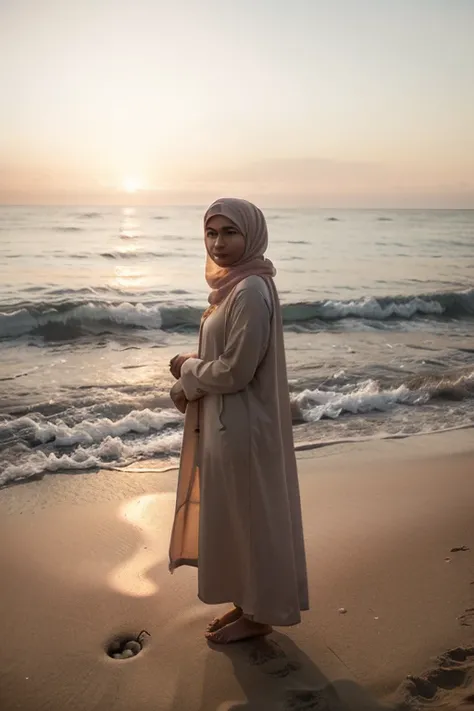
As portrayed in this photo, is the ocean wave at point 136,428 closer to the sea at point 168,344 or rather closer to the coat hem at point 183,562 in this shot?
the sea at point 168,344

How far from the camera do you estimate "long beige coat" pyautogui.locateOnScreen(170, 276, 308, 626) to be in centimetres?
253

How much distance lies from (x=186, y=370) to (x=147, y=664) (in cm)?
125

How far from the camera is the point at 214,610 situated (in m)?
3.20

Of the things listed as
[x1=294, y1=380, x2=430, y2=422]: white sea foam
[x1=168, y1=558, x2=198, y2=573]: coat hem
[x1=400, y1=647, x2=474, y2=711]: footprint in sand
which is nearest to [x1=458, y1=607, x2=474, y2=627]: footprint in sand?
[x1=400, y1=647, x2=474, y2=711]: footprint in sand

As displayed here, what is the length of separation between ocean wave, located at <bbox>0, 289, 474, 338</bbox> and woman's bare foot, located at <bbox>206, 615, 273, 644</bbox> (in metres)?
10.1

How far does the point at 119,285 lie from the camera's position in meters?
17.8

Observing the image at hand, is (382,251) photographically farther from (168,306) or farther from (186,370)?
(186,370)

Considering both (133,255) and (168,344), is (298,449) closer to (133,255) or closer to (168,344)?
(168,344)

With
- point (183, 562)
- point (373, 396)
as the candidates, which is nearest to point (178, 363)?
point (183, 562)

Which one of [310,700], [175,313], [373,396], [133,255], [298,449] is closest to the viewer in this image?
[310,700]

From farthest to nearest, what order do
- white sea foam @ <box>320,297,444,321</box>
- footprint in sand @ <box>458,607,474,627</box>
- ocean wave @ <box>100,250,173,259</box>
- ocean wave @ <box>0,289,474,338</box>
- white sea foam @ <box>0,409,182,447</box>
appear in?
ocean wave @ <box>100,250,173,259</box> < white sea foam @ <box>320,297,444,321</box> < ocean wave @ <box>0,289,474,338</box> < white sea foam @ <box>0,409,182,447</box> < footprint in sand @ <box>458,607,474,627</box>

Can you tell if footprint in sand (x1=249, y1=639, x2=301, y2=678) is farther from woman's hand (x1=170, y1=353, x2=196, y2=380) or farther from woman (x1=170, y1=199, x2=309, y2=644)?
woman's hand (x1=170, y1=353, x2=196, y2=380)

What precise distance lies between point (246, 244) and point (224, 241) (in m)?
0.09

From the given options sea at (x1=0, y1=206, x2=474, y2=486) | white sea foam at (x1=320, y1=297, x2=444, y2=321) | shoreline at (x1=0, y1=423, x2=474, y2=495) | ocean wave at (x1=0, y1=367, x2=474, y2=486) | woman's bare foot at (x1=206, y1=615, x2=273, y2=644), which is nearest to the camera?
woman's bare foot at (x1=206, y1=615, x2=273, y2=644)
